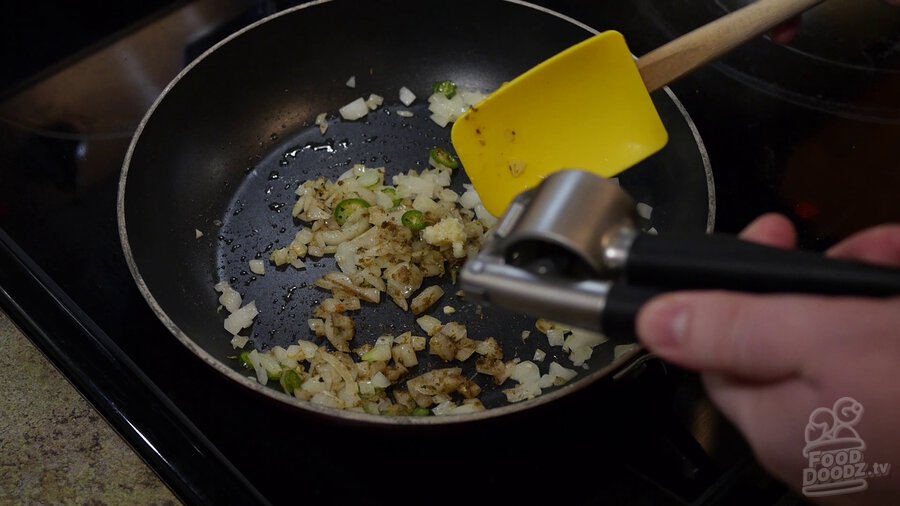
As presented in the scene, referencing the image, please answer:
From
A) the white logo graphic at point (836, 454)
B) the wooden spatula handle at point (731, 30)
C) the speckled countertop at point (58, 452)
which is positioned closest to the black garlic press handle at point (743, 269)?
the white logo graphic at point (836, 454)

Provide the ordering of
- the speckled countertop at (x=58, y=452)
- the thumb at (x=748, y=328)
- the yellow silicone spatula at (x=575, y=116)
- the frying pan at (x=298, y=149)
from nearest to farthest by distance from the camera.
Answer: the thumb at (x=748, y=328)
the speckled countertop at (x=58, y=452)
the yellow silicone spatula at (x=575, y=116)
the frying pan at (x=298, y=149)

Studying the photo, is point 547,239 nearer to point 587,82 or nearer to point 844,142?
point 587,82

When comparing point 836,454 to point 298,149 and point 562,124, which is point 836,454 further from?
point 298,149

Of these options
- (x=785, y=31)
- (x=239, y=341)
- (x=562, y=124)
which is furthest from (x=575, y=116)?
(x=239, y=341)

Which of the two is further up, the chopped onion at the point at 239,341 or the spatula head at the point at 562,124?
the spatula head at the point at 562,124

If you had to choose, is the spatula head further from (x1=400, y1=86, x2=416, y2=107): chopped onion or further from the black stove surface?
(x1=400, y1=86, x2=416, y2=107): chopped onion

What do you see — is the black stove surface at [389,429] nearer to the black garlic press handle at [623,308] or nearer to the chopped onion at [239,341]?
the chopped onion at [239,341]
